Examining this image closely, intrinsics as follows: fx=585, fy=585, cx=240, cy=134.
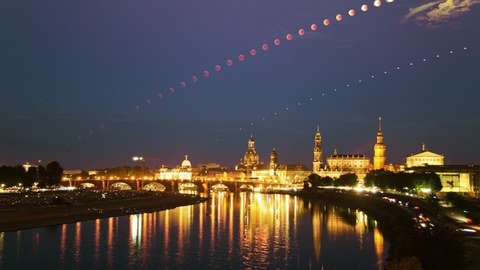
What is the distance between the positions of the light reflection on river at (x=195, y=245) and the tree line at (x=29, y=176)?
1607 inches

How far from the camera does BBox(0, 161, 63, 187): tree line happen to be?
3649 inches

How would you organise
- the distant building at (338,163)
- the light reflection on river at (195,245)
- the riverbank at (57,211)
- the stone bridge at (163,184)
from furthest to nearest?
the distant building at (338,163), the stone bridge at (163,184), the riverbank at (57,211), the light reflection on river at (195,245)

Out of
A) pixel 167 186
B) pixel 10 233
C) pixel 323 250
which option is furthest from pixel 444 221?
pixel 167 186

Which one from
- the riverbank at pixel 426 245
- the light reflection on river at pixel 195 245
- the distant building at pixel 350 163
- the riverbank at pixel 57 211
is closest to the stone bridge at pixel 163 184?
the distant building at pixel 350 163

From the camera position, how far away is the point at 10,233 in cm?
4388

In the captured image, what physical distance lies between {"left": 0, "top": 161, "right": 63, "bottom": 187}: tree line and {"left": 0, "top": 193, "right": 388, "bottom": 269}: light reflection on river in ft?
134

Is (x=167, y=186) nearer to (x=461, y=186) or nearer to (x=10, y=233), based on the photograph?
(x=461, y=186)

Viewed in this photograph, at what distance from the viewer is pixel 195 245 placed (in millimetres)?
41125

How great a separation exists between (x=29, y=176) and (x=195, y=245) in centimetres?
6617

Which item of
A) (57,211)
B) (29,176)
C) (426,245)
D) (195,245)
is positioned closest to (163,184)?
(29,176)

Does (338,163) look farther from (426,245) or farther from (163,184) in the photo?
(426,245)

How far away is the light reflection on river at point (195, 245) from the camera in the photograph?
3347 centimetres

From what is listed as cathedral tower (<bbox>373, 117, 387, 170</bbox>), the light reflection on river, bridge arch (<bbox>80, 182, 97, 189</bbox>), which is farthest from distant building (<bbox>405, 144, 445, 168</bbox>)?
the light reflection on river

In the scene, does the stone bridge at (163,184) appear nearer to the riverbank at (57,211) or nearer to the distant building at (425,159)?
the distant building at (425,159)
